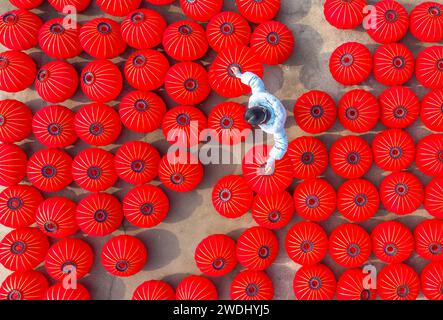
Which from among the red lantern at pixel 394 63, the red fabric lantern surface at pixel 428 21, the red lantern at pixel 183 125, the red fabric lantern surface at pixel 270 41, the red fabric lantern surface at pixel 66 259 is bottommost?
the red fabric lantern surface at pixel 66 259

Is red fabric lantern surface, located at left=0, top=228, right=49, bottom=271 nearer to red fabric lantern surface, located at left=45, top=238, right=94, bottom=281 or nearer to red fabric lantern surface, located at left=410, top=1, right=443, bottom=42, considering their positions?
red fabric lantern surface, located at left=45, top=238, right=94, bottom=281

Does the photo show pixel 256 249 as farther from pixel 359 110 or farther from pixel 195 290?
pixel 359 110

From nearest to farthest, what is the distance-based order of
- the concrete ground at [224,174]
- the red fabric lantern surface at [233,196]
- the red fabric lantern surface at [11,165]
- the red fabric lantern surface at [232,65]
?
the red fabric lantern surface at [232,65] → the red fabric lantern surface at [233,196] → the red fabric lantern surface at [11,165] → the concrete ground at [224,174]

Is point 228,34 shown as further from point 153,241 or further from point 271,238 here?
point 153,241

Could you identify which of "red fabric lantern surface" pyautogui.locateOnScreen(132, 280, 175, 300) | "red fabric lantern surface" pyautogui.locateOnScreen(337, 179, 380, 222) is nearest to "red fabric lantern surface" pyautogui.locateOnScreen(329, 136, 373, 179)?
"red fabric lantern surface" pyautogui.locateOnScreen(337, 179, 380, 222)

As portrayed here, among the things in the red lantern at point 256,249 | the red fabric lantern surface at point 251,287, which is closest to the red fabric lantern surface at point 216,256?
the red lantern at point 256,249

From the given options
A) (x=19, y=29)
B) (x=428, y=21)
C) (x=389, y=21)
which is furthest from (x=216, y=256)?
(x=428, y=21)

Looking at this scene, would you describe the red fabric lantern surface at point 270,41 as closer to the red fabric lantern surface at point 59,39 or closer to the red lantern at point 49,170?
the red fabric lantern surface at point 59,39

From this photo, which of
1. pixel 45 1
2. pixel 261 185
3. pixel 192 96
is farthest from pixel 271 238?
pixel 45 1
